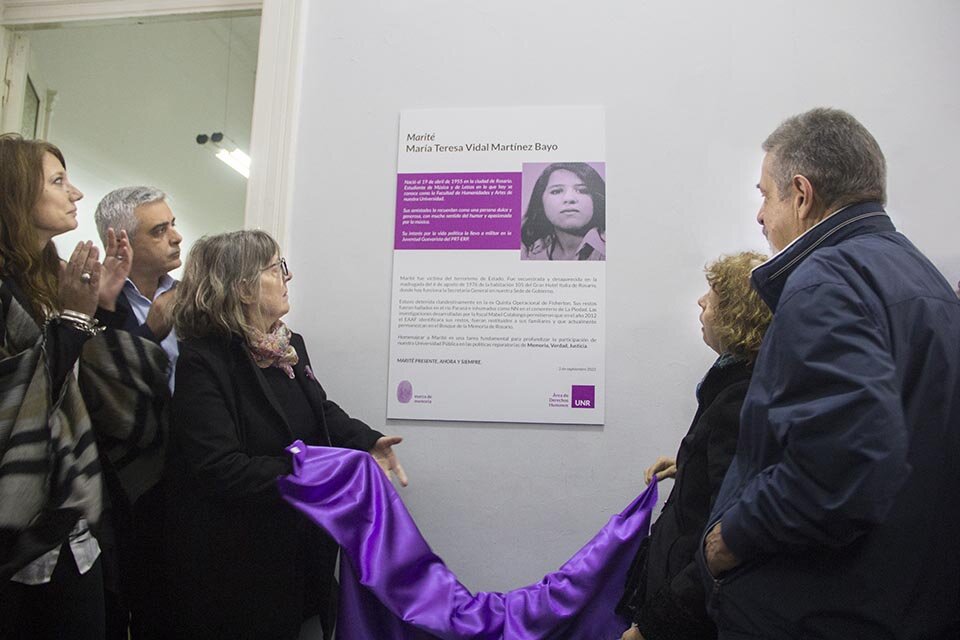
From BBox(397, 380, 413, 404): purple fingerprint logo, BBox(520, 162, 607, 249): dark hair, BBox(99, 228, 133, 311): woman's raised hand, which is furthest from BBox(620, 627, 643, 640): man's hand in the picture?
BBox(99, 228, 133, 311): woman's raised hand

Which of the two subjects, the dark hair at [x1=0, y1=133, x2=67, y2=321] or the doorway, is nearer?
the dark hair at [x1=0, y1=133, x2=67, y2=321]

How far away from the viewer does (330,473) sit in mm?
1920

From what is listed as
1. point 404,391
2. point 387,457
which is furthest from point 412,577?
→ point 404,391

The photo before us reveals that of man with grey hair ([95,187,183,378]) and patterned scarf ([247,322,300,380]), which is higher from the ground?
man with grey hair ([95,187,183,378])

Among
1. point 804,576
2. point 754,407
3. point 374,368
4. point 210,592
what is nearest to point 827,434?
point 754,407

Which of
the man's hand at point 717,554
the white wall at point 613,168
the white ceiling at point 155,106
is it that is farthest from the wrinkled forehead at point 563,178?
the white ceiling at point 155,106

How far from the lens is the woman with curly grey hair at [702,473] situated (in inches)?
56.8

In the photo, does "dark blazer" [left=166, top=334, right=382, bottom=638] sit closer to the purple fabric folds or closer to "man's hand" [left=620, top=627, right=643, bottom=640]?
the purple fabric folds

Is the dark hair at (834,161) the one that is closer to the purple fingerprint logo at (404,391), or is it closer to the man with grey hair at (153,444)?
the purple fingerprint logo at (404,391)

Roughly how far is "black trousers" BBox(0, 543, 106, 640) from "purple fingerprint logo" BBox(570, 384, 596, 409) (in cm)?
151

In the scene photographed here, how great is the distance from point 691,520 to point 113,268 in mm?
1643

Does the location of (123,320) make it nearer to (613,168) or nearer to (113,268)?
(113,268)

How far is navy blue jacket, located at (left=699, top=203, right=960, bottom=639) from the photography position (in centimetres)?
111

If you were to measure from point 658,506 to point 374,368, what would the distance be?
111 cm
